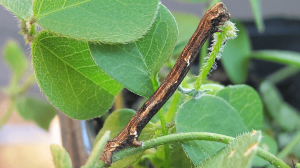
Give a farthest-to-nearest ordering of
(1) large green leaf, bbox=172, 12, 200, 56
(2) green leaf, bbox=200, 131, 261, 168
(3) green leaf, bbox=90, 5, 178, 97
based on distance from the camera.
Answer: (1) large green leaf, bbox=172, 12, 200, 56, (3) green leaf, bbox=90, 5, 178, 97, (2) green leaf, bbox=200, 131, 261, 168

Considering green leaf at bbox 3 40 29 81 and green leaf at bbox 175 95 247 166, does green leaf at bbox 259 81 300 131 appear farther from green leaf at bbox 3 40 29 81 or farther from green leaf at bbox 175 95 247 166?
green leaf at bbox 3 40 29 81

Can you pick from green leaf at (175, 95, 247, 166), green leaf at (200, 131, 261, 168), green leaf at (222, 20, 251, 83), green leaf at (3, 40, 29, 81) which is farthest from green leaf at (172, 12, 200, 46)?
green leaf at (3, 40, 29, 81)

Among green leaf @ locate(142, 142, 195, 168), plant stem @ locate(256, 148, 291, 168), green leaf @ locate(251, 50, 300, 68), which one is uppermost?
green leaf @ locate(251, 50, 300, 68)

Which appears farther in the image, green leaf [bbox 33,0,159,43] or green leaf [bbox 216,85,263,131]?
green leaf [bbox 216,85,263,131]

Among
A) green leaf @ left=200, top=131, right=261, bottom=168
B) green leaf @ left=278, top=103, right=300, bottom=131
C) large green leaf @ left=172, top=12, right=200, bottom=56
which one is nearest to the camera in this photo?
green leaf @ left=200, top=131, right=261, bottom=168

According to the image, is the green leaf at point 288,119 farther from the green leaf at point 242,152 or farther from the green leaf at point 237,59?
the green leaf at point 242,152

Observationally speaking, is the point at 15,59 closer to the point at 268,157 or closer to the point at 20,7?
the point at 20,7

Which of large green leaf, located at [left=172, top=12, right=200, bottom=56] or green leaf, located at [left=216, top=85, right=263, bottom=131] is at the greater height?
large green leaf, located at [left=172, top=12, right=200, bottom=56]

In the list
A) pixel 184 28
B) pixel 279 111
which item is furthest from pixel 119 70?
pixel 279 111
